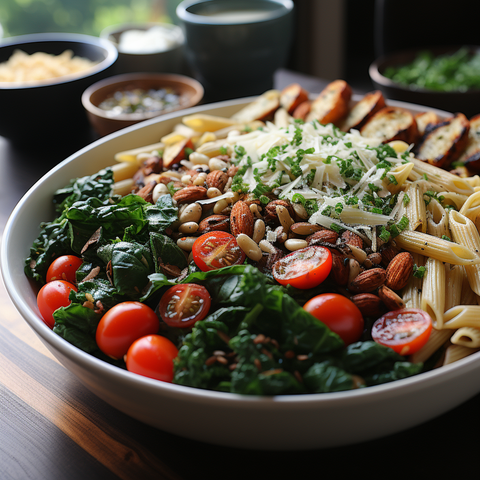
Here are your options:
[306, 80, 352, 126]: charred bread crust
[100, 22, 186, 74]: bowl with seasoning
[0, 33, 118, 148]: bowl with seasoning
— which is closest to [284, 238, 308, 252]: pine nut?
[306, 80, 352, 126]: charred bread crust

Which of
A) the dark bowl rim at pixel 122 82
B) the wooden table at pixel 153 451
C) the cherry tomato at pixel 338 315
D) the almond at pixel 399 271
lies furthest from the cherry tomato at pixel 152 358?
the dark bowl rim at pixel 122 82

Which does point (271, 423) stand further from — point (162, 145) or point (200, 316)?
point (162, 145)

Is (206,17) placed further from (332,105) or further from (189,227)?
(189,227)

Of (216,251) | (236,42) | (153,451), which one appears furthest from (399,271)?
(236,42)

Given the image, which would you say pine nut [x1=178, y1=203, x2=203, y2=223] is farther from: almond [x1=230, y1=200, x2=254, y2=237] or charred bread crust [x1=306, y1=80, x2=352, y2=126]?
charred bread crust [x1=306, y1=80, x2=352, y2=126]

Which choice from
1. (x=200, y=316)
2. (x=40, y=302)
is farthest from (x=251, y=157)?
(x=40, y=302)

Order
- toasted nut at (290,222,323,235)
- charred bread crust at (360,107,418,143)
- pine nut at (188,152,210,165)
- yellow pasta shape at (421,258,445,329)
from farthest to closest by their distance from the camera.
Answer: charred bread crust at (360,107,418,143) < pine nut at (188,152,210,165) < toasted nut at (290,222,323,235) < yellow pasta shape at (421,258,445,329)

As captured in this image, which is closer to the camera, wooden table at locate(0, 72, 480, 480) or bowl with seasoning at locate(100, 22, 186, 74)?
wooden table at locate(0, 72, 480, 480)
